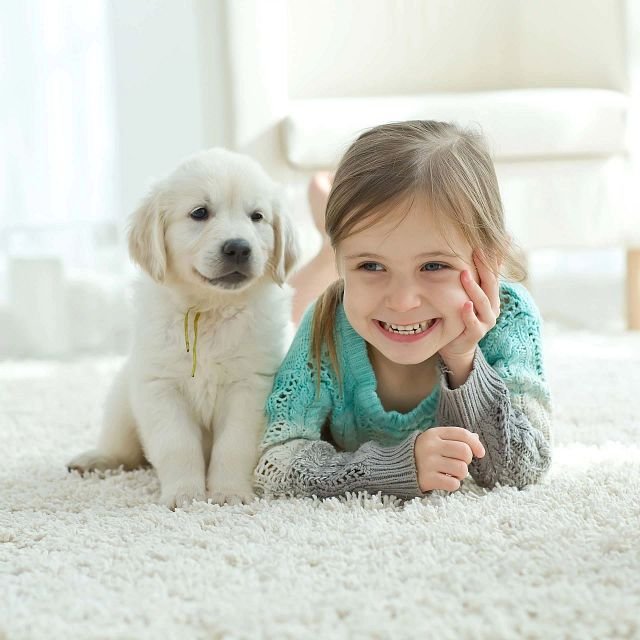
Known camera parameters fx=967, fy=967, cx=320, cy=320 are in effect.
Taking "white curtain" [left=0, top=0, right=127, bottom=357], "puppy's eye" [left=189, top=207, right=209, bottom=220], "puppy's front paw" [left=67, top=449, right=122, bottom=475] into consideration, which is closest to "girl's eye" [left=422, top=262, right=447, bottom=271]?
"puppy's eye" [left=189, top=207, right=209, bottom=220]

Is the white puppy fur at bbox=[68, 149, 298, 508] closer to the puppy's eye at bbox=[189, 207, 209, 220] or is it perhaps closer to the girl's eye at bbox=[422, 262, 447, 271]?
the puppy's eye at bbox=[189, 207, 209, 220]

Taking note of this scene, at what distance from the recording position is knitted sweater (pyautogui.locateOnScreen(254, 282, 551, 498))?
134 cm

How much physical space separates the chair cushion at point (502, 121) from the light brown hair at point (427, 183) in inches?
47.1

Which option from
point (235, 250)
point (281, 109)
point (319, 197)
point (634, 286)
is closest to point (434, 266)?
point (235, 250)

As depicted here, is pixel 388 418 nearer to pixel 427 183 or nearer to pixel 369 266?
pixel 369 266

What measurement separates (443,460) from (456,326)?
0.20 meters

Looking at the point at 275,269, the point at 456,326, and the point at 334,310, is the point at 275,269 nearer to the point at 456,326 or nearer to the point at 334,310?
the point at 334,310

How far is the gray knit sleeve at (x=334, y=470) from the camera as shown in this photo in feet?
4.28

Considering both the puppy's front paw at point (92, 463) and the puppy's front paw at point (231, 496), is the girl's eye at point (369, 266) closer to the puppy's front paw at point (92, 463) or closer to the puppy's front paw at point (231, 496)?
the puppy's front paw at point (231, 496)

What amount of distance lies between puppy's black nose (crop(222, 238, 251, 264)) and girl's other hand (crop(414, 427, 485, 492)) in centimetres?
44

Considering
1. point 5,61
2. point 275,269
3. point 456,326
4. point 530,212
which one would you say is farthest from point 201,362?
point 5,61

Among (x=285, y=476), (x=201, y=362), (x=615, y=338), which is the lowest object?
(x=615, y=338)

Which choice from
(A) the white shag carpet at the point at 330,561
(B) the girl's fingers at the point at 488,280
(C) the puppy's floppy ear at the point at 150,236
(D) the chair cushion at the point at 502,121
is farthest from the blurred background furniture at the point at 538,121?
(A) the white shag carpet at the point at 330,561

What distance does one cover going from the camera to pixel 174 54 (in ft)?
13.4
